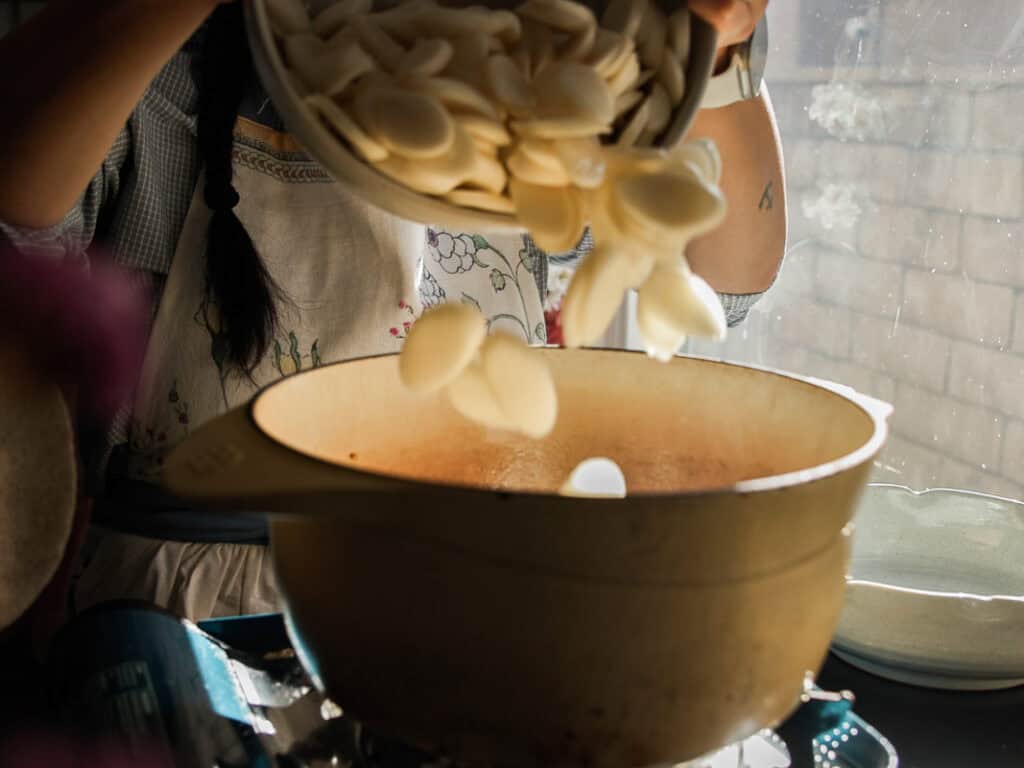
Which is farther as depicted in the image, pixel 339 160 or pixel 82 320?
pixel 82 320

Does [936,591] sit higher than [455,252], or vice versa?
[455,252]

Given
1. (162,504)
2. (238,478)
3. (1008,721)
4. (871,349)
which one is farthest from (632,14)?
(871,349)

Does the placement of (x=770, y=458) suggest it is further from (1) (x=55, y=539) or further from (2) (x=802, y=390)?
(1) (x=55, y=539)

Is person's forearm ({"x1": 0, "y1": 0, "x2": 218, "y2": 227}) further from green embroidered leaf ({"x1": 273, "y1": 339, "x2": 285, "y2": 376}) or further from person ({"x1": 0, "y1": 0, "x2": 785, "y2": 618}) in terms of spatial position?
green embroidered leaf ({"x1": 273, "y1": 339, "x2": 285, "y2": 376})

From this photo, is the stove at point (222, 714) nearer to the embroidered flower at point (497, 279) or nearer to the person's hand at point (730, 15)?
A: the person's hand at point (730, 15)

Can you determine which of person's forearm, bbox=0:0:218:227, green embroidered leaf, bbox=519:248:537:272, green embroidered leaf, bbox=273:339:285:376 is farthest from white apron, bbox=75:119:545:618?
person's forearm, bbox=0:0:218:227

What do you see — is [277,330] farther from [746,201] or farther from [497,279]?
[746,201]

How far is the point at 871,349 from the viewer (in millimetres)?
1557

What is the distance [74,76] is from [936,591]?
636mm

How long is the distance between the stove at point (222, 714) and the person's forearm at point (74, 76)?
297mm

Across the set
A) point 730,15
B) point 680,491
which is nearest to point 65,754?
point 680,491

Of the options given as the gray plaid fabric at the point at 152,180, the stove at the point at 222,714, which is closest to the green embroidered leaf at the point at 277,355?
the gray plaid fabric at the point at 152,180

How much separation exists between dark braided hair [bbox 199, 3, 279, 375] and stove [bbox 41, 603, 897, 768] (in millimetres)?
394

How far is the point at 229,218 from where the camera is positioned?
2.90 feet
